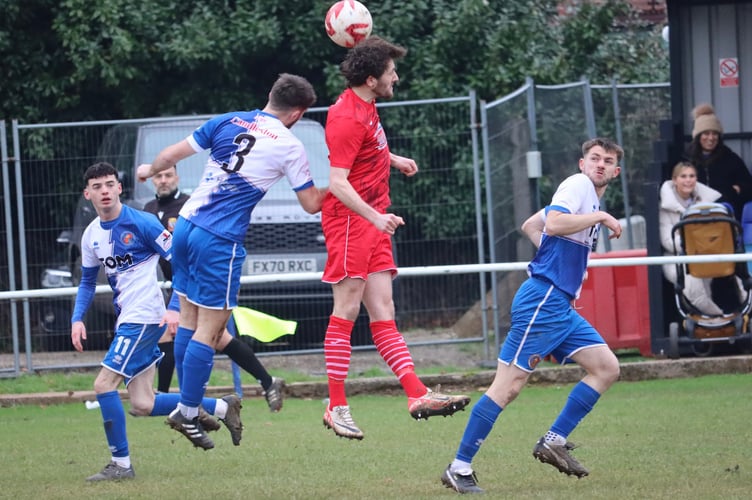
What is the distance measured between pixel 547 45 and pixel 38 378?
27.0ft

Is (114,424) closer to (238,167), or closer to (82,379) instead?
(238,167)

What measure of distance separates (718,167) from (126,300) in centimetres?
737

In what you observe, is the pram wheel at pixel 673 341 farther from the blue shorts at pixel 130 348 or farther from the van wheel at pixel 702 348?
the blue shorts at pixel 130 348

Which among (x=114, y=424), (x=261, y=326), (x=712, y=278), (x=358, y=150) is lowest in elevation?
(x=114, y=424)

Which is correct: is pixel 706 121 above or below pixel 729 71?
below

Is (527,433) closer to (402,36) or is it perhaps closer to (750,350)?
(750,350)

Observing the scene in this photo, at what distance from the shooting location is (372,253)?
7.84 meters

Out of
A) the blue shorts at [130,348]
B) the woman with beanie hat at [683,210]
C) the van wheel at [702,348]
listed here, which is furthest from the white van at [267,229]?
the blue shorts at [130,348]

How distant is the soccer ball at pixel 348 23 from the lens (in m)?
8.14

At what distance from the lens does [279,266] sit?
1313cm

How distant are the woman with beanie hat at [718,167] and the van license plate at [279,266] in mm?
4161

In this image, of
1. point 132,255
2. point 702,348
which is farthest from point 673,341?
point 132,255

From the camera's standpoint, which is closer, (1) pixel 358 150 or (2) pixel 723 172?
(1) pixel 358 150

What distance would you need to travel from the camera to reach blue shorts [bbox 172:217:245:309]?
7.61 metres
